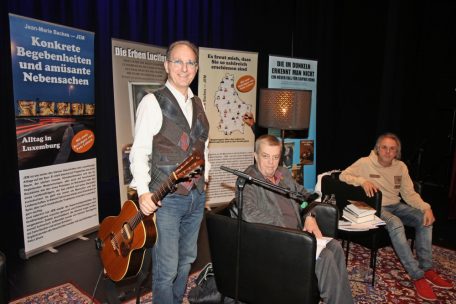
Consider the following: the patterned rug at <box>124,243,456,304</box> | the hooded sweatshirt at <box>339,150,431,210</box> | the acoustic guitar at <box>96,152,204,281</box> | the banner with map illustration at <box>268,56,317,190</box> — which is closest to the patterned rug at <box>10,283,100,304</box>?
the patterned rug at <box>124,243,456,304</box>

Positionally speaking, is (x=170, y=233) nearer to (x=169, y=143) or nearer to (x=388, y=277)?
(x=169, y=143)

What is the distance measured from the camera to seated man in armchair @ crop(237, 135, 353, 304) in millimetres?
2006

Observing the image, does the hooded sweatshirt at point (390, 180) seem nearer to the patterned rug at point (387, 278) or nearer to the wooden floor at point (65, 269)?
the patterned rug at point (387, 278)

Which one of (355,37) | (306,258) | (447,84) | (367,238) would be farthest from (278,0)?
(306,258)

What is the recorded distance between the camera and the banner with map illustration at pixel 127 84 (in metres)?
3.41

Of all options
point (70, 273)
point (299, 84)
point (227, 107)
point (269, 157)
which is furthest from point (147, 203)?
point (299, 84)

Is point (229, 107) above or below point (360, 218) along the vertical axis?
above

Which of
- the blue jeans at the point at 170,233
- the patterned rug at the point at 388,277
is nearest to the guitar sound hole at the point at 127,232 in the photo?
the blue jeans at the point at 170,233

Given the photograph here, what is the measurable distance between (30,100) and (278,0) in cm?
377

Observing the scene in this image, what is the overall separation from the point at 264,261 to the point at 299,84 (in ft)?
11.6

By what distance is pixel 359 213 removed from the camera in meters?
2.69

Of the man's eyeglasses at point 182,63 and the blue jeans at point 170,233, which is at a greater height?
the man's eyeglasses at point 182,63

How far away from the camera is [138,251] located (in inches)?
77.5

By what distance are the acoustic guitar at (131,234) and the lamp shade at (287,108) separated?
163 centimetres
